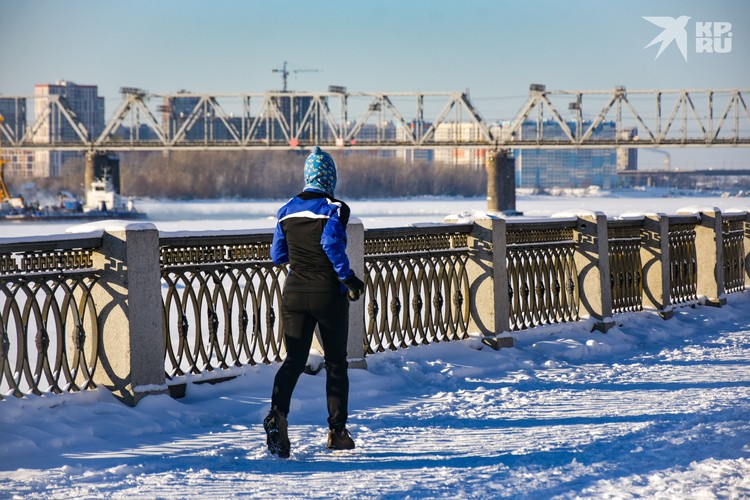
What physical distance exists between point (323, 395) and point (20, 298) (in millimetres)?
11910

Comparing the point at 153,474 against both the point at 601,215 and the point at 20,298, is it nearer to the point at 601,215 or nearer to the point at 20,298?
the point at 601,215

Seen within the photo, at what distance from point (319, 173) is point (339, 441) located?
175 cm

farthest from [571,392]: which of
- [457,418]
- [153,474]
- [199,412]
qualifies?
[153,474]

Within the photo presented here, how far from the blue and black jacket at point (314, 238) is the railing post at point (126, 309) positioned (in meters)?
1.62

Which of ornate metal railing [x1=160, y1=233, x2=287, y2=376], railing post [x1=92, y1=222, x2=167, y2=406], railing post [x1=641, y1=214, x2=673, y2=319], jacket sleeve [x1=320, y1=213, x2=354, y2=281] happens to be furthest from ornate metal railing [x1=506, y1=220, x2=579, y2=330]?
jacket sleeve [x1=320, y1=213, x2=354, y2=281]

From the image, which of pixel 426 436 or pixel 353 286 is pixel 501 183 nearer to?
pixel 426 436

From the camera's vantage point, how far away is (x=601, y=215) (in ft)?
43.4

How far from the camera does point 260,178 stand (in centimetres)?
17162

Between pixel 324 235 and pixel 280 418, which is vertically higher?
pixel 324 235

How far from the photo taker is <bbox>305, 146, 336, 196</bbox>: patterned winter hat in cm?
731

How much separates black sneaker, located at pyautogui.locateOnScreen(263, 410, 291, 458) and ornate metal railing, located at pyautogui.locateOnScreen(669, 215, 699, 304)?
9.49 m

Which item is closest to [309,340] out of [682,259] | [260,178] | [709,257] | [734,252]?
[682,259]

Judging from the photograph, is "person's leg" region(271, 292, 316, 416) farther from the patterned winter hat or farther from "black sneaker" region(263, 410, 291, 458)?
the patterned winter hat

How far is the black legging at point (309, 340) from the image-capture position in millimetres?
7195
